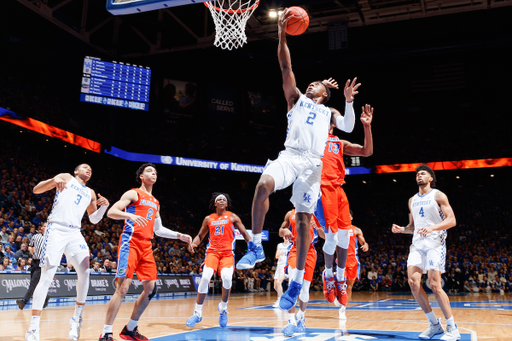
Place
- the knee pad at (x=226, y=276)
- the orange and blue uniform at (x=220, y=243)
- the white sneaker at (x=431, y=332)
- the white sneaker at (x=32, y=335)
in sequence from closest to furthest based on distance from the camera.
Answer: the white sneaker at (x=32, y=335) < the white sneaker at (x=431, y=332) < the knee pad at (x=226, y=276) < the orange and blue uniform at (x=220, y=243)

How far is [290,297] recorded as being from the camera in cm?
429

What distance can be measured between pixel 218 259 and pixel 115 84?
1543cm

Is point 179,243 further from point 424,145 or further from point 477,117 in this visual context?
point 477,117

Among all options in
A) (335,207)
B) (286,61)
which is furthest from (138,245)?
(286,61)

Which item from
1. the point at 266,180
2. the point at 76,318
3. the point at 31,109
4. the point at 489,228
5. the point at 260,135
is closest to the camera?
the point at 266,180

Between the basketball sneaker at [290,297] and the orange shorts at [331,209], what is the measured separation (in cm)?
158

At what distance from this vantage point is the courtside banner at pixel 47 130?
1681 centimetres

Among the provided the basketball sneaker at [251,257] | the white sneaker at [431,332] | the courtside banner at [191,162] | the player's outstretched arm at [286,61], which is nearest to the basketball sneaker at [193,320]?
the basketball sneaker at [251,257]

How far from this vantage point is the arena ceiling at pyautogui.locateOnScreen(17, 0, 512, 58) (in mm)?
18766

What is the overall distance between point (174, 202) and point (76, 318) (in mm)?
20784

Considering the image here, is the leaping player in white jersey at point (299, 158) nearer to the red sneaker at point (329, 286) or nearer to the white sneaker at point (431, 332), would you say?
the red sneaker at point (329, 286)

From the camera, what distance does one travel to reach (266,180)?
160 inches

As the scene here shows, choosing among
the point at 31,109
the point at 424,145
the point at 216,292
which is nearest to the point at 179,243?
the point at 216,292

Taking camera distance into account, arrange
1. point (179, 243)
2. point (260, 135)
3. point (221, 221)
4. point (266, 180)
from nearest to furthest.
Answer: point (266, 180) < point (221, 221) < point (179, 243) < point (260, 135)
